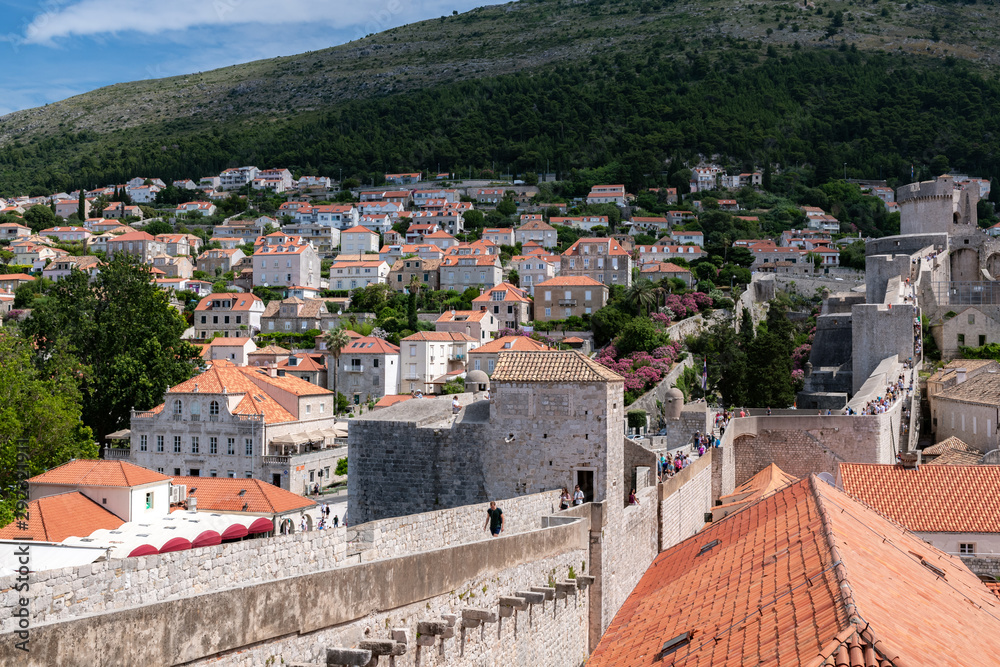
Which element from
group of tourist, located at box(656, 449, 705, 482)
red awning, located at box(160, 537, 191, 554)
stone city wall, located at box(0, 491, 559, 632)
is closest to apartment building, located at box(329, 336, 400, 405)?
group of tourist, located at box(656, 449, 705, 482)

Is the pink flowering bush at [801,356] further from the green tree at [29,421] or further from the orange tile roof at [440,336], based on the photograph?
the green tree at [29,421]

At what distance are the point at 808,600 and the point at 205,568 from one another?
17.5 feet

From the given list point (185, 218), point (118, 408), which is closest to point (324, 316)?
point (118, 408)

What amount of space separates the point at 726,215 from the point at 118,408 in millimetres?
74545

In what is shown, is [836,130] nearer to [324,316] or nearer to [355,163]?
[355,163]

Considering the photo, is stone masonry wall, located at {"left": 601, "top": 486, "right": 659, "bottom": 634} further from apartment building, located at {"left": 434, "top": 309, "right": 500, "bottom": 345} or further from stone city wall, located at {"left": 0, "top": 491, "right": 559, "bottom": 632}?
apartment building, located at {"left": 434, "top": 309, "right": 500, "bottom": 345}

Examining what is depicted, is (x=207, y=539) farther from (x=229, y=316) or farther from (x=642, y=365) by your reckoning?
(x=229, y=316)

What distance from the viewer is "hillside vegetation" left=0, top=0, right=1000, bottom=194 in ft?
429

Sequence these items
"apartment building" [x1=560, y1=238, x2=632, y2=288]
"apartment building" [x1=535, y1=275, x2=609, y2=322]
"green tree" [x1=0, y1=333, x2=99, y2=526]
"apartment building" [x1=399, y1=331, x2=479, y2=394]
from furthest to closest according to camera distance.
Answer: "apartment building" [x1=560, y1=238, x2=632, y2=288] < "apartment building" [x1=535, y1=275, x2=609, y2=322] < "apartment building" [x1=399, y1=331, x2=479, y2=394] < "green tree" [x1=0, y1=333, x2=99, y2=526]

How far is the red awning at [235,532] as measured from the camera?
17.6 meters

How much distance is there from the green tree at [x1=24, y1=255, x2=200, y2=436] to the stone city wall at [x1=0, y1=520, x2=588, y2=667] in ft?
114

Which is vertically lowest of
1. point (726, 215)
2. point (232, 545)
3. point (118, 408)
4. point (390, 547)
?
point (118, 408)

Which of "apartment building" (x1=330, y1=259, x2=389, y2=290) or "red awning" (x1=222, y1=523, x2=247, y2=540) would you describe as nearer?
"red awning" (x1=222, y1=523, x2=247, y2=540)

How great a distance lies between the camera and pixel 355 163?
145 meters
